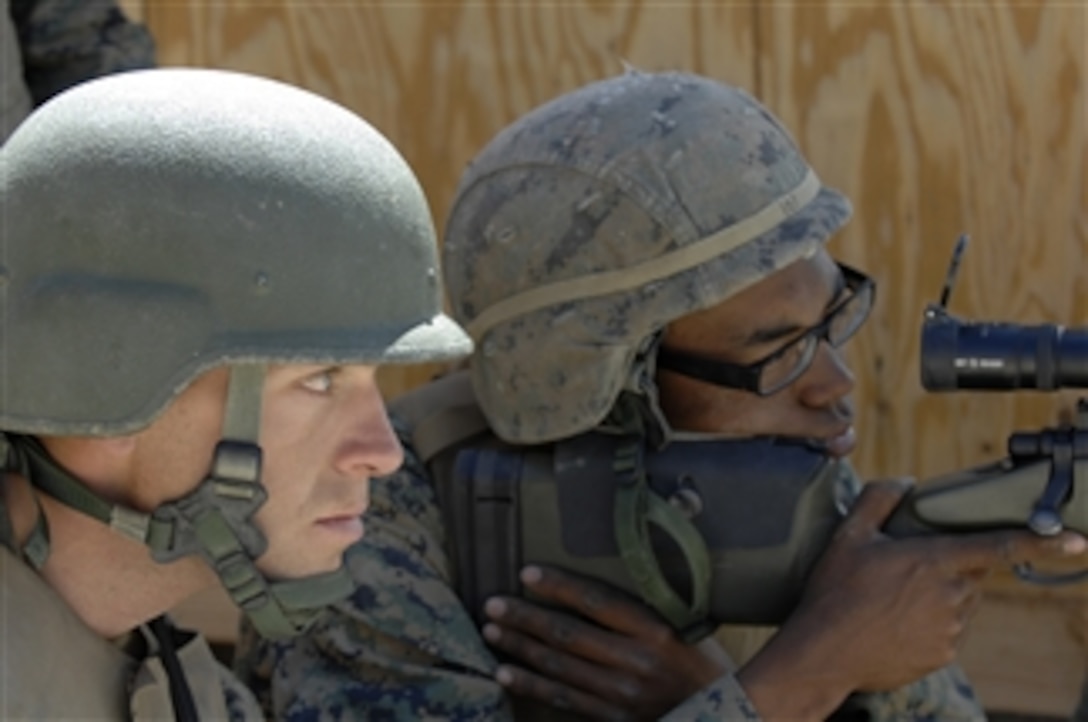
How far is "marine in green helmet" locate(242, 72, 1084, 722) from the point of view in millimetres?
3512

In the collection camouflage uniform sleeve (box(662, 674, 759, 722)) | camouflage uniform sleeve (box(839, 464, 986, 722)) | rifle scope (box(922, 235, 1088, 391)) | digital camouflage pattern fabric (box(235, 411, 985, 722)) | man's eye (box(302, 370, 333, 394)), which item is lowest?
camouflage uniform sleeve (box(839, 464, 986, 722))

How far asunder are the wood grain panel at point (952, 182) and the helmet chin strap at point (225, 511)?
2544 mm

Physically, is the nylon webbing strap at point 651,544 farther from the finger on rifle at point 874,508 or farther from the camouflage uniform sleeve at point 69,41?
the camouflage uniform sleeve at point 69,41

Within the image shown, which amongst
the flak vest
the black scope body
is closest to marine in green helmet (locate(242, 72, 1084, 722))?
the black scope body

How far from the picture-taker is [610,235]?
359 centimetres

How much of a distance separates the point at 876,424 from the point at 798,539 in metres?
1.35

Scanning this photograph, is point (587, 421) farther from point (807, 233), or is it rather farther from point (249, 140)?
point (249, 140)

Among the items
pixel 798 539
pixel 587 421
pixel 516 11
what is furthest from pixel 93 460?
pixel 516 11

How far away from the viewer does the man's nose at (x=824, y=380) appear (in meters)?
3.68

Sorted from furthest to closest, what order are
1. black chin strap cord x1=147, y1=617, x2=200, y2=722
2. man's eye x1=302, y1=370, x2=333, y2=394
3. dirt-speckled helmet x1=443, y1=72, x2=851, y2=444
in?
dirt-speckled helmet x1=443, y1=72, x2=851, y2=444 → black chin strap cord x1=147, y1=617, x2=200, y2=722 → man's eye x1=302, y1=370, x2=333, y2=394

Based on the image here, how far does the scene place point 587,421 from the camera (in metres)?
3.62

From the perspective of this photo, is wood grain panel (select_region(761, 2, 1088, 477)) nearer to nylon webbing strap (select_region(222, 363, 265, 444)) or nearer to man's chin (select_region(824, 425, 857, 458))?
man's chin (select_region(824, 425, 857, 458))

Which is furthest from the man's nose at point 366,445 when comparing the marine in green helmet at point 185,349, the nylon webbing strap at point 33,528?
the nylon webbing strap at point 33,528

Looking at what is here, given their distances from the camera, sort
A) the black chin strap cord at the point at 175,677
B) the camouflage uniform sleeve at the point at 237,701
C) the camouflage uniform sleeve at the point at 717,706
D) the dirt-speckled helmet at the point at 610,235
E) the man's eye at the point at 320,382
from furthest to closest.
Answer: the dirt-speckled helmet at the point at 610,235 → the camouflage uniform sleeve at the point at 717,706 → the camouflage uniform sleeve at the point at 237,701 → the black chin strap cord at the point at 175,677 → the man's eye at the point at 320,382
